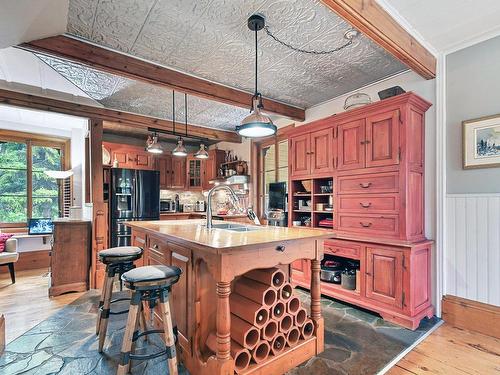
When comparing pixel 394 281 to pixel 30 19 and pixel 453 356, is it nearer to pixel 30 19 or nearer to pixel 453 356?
pixel 453 356

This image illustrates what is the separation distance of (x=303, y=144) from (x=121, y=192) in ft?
10.6

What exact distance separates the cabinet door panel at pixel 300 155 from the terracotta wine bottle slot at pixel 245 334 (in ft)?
7.42

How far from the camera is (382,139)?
9.20 ft

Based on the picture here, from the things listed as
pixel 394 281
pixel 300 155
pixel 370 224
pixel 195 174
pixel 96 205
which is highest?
pixel 300 155

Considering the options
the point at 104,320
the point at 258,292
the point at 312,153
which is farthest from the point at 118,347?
the point at 312,153

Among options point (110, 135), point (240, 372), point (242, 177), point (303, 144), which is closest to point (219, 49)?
point (303, 144)

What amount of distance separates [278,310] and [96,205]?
3.13 meters

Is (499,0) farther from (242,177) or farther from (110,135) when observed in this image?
(110,135)

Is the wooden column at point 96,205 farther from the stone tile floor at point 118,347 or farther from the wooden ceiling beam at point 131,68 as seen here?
the wooden ceiling beam at point 131,68

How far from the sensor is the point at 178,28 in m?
2.25

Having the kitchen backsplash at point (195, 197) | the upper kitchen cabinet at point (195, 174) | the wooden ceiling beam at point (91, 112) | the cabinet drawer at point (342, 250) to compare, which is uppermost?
the wooden ceiling beam at point (91, 112)

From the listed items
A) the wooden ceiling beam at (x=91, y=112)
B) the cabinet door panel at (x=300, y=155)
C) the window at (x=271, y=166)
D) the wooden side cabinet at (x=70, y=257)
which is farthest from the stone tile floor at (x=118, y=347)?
the wooden ceiling beam at (x=91, y=112)

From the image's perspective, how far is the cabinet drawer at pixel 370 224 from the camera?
272cm

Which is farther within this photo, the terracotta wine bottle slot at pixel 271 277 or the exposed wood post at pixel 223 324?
the terracotta wine bottle slot at pixel 271 277
